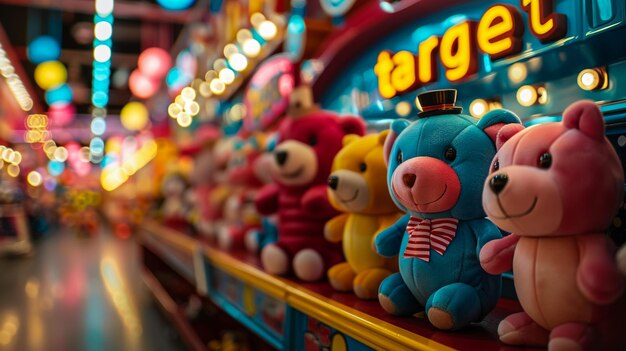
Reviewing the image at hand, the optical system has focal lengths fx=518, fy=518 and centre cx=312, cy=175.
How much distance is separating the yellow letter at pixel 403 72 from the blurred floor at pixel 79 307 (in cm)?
262

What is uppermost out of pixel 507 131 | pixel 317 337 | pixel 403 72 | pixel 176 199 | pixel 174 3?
pixel 174 3

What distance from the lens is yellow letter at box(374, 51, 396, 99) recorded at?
206cm

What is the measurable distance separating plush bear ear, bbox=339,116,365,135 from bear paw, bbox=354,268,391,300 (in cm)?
67

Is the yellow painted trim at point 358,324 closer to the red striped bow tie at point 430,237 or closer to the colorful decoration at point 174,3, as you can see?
the red striped bow tie at point 430,237

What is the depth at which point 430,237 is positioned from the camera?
4.29ft

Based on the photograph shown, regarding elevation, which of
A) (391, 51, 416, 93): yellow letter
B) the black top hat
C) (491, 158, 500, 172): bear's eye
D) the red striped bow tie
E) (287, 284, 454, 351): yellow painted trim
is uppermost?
(391, 51, 416, 93): yellow letter

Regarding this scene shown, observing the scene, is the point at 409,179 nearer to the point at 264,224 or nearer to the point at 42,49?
the point at 264,224

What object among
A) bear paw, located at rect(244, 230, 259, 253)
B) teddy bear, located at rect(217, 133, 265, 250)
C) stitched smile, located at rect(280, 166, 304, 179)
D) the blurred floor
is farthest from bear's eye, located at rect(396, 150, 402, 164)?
the blurred floor

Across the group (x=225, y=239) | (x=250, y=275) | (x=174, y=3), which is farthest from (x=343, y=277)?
(x=174, y=3)

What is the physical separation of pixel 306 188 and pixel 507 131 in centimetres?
107

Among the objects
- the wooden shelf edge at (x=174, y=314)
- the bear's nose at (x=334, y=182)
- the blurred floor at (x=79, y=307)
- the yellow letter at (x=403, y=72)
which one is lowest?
the blurred floor at (x=79, y=307)

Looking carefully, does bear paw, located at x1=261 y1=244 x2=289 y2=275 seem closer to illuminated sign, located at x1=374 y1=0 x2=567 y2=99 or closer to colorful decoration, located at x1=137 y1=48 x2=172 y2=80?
illuminated sign, located at x1=374 y1=0 x2=567 y2=99

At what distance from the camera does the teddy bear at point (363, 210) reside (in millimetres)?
1625

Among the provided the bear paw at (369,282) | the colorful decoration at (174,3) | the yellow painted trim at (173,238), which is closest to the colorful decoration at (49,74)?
the yellow painted trim at (173,238)
